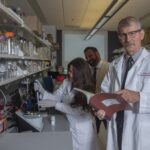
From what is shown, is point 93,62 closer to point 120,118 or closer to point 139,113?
point 120,118

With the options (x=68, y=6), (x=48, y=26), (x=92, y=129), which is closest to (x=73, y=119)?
(x=92, y=129)

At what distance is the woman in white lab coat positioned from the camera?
99.5 inches

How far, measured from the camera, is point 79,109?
259cm

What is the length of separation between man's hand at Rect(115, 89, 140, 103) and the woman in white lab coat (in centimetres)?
77

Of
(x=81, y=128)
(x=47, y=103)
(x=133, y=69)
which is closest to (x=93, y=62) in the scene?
(x=47, y=103)

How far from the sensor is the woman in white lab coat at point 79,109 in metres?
2.53

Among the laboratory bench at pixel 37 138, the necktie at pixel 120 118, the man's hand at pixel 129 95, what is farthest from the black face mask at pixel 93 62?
the man's hand at pixel 129 95

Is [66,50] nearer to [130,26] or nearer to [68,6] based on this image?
[68,6]

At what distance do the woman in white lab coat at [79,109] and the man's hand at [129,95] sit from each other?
2.54ft

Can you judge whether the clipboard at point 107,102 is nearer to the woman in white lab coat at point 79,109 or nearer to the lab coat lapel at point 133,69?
the lab coat lapel at point 133,69

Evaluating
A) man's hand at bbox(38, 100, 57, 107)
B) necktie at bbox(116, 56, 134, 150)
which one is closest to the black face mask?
man's hand at bbox(38, 100, 57, 107)

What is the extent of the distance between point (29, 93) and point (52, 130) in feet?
3.45

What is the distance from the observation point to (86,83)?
2.65m

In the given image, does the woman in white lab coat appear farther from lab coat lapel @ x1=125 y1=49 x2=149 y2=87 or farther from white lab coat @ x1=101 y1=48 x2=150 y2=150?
lab coat lapel @ x1=125 y1=49 x2=149 y2=87
